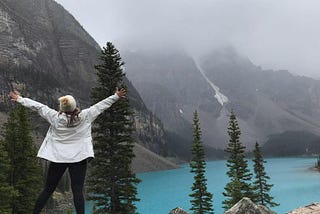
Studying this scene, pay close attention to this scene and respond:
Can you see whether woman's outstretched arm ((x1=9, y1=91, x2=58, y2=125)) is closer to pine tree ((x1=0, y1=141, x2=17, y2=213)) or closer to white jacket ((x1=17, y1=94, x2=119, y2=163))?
white jacket ((x1=17, y1=94, x2=119, y2=163))

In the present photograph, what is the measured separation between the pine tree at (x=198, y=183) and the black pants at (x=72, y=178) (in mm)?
42422

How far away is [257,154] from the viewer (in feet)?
187

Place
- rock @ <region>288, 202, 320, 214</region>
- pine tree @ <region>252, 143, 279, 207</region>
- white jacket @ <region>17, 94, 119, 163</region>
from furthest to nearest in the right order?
1. pine tree @ <region>252, 143, 279, 207</region>
2. rock @ <region>288, 202, 320, 214</region>
3. white jacket @ <region>17, 94, 119, 163</region>

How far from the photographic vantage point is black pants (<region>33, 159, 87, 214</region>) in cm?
582

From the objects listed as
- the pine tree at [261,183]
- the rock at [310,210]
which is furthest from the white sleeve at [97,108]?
the pine tree at [261,183]

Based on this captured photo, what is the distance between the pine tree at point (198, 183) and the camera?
47.0 meters

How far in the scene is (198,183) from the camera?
158 ft

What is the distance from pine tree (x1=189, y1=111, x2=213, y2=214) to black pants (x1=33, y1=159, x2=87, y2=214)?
42422 mm

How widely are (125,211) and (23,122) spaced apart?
43.9ft

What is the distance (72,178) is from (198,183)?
4381 cm

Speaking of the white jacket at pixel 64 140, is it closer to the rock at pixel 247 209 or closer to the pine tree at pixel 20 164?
the rock at pixel 247 209

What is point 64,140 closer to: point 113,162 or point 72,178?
point 72,178

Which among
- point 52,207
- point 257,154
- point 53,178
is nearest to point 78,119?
point 53,178

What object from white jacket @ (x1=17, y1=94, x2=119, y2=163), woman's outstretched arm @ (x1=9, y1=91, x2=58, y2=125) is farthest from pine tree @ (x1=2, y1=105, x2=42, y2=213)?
white jacket @ (x1=17, y1=94, x2=119, y2=163)
